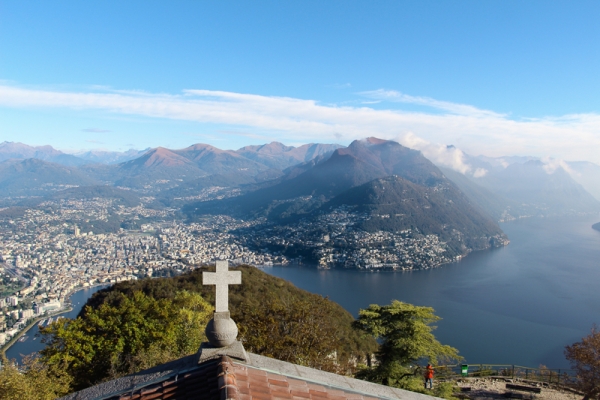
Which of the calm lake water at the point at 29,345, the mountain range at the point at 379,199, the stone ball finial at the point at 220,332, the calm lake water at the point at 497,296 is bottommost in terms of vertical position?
the calm lake water at the point at 497,296

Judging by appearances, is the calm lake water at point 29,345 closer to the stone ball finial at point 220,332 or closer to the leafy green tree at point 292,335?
the leafy green tree at point 292,335

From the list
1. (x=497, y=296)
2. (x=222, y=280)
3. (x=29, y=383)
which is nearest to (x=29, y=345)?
(x=29, y=383)

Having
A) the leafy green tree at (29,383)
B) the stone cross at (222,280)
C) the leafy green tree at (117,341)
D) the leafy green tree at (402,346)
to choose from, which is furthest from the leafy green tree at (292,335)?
the stone cross at (222,280)

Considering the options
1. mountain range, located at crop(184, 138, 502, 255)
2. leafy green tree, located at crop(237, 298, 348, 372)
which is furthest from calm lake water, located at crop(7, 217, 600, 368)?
leafy green tree, located at crop(237, 298, 348, 372)

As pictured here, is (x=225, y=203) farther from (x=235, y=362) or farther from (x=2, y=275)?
(x=235, y=362)

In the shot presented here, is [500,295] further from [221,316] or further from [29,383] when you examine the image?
[221,316]

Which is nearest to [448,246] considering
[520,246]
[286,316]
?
[520,246]
